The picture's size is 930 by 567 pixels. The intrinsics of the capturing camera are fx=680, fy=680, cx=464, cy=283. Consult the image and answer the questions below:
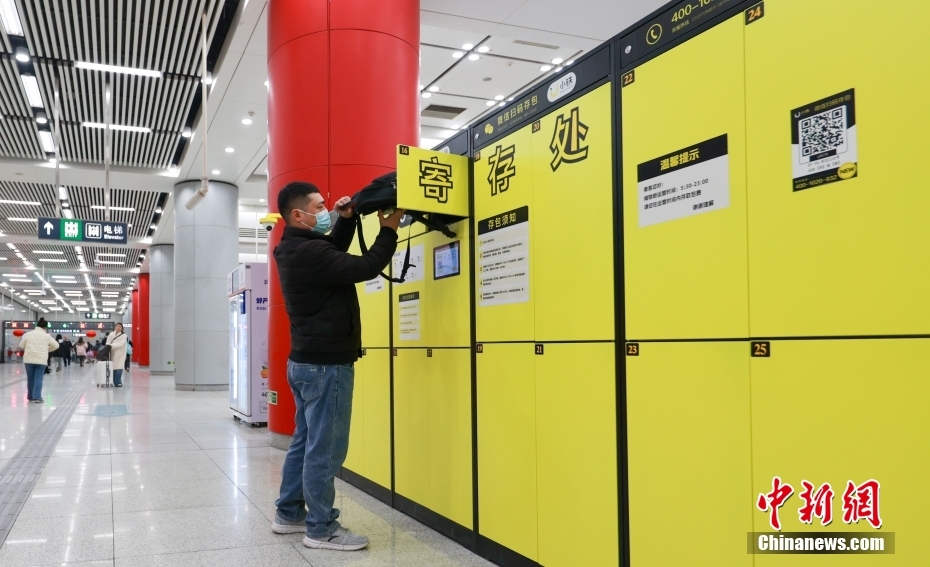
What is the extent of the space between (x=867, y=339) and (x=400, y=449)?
3057mm

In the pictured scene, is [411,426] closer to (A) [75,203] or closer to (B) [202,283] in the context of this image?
(B) [202,283]

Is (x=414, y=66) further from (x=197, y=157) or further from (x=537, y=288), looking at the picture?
(x=197, y=157)

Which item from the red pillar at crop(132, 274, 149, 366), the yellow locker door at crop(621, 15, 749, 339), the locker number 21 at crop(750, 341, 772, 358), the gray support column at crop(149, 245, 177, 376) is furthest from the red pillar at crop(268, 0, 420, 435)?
the red pillar at crop(132, 274, 149, 366)

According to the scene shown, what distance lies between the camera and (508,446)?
321cm

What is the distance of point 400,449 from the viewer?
4258 millimetres

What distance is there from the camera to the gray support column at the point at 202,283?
1630cm

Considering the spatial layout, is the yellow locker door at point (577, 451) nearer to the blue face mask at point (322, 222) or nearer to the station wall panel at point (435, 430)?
the station wall panel at point (435, 430)

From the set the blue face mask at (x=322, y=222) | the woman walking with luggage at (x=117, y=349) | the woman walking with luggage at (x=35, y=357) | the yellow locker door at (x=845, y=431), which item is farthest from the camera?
the woman walking with luggage at (x=117, y=349)

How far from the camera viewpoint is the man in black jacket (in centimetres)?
343

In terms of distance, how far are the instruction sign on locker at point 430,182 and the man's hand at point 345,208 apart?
A: 0.38 metres

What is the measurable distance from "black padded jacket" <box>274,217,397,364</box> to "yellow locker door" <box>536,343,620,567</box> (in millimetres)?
1029

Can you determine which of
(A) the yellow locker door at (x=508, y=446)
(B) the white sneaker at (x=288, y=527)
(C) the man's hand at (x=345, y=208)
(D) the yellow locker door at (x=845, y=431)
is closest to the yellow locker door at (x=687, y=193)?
(D) the yellow locker door at (x=845, y=431)

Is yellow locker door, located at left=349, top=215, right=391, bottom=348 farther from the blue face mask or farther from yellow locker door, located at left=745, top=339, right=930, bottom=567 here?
yellow locker door, located at left=745, top=339, right=930, bottom=567

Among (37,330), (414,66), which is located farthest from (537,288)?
(37,330)
